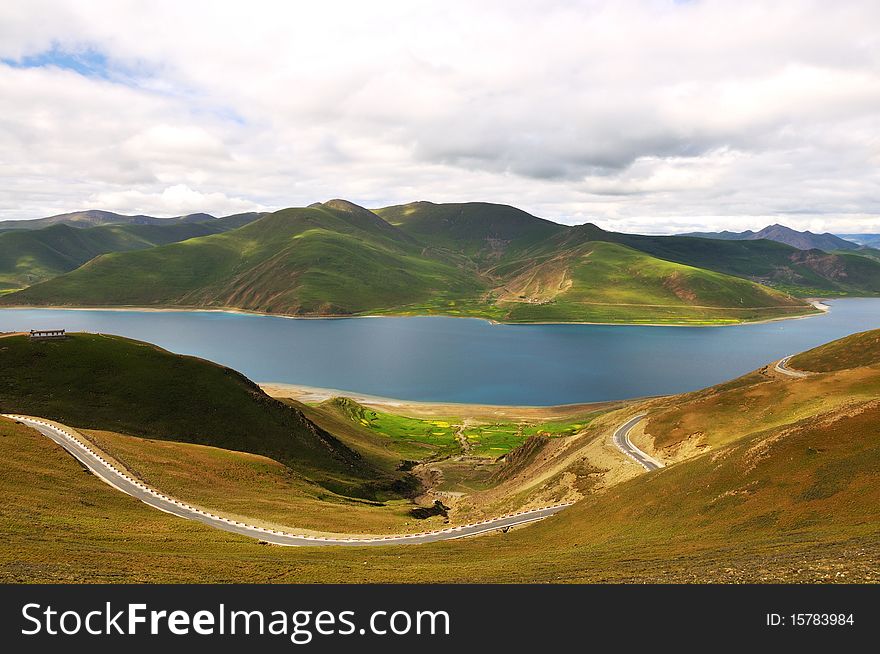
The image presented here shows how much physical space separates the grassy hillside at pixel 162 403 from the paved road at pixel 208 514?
1237 cm

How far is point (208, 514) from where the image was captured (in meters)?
46.8

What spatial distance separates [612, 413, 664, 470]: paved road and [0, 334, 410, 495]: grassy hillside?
40.0m

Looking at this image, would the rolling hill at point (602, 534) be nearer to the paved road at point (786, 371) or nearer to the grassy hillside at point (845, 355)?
the paved road at point (786, 371)

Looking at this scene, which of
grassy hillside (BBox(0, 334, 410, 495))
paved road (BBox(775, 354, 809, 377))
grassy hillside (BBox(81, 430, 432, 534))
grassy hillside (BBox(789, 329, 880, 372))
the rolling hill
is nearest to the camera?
the rolling hill

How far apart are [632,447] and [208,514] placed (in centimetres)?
6045

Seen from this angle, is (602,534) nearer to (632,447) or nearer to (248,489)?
(632,447)

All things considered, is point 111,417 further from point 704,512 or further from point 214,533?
point 704,512

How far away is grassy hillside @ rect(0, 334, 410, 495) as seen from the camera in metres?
71.9

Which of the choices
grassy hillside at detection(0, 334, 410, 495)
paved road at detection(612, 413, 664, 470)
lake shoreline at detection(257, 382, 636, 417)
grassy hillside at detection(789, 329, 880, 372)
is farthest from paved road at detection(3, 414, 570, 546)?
grassy hillside at detection(789, 329, 880, 372)

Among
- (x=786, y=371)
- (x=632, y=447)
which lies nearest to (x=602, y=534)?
(x=632, y=447)

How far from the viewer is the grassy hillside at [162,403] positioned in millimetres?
71938

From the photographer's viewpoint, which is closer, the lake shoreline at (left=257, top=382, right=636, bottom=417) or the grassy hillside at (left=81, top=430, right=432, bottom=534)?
the grassy hillside at (left=81, top=430, right=432, bottom=534)

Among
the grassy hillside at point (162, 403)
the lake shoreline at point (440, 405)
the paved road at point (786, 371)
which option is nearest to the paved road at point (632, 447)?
the grassy hillside at point (162, 403)

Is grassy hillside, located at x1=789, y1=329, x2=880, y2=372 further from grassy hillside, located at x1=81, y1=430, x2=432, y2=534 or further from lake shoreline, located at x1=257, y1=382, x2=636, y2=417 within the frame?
grassy hillside, located at x1=81, y1=430, x2=432, y2=534
